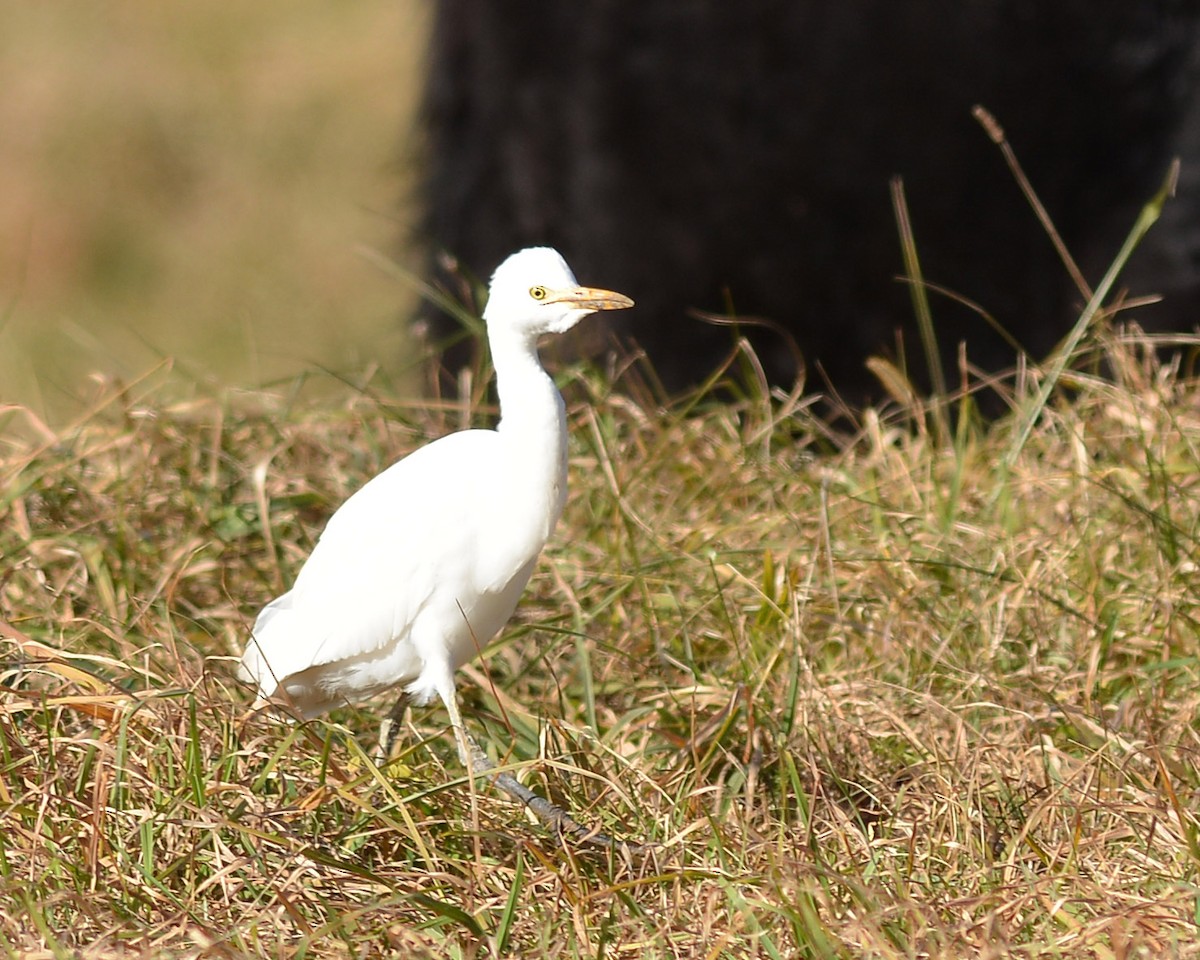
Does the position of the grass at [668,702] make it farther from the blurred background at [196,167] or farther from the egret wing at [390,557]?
the blurred background at [196,167]

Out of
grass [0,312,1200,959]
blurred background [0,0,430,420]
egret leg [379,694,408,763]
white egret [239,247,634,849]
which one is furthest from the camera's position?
blurred background [0,0,430,420]

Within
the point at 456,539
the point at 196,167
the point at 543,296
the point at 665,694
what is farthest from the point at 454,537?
the point at 196,167

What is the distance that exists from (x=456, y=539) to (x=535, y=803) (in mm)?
268

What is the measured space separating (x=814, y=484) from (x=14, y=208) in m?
5.94

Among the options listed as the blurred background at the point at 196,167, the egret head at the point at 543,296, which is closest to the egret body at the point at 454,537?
the egret head at the point at 543,296

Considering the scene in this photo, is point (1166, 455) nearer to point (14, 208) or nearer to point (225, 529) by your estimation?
point (225, 529)

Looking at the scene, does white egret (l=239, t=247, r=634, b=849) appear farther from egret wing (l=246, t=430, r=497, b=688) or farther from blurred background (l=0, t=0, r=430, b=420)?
blurred background (l=0, t=0, r=430, b=420)

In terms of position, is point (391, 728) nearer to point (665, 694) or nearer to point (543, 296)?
point (665, 694)

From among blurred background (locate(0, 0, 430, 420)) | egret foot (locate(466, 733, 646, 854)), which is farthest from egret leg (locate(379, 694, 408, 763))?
blurred background (locate(0, 0, 430, 420))

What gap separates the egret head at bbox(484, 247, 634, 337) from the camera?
62.7 inches

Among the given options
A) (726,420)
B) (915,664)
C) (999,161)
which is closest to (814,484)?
(726,420)

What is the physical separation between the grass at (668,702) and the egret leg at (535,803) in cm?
2

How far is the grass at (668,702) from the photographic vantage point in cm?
151

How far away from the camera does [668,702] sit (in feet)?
6.59
